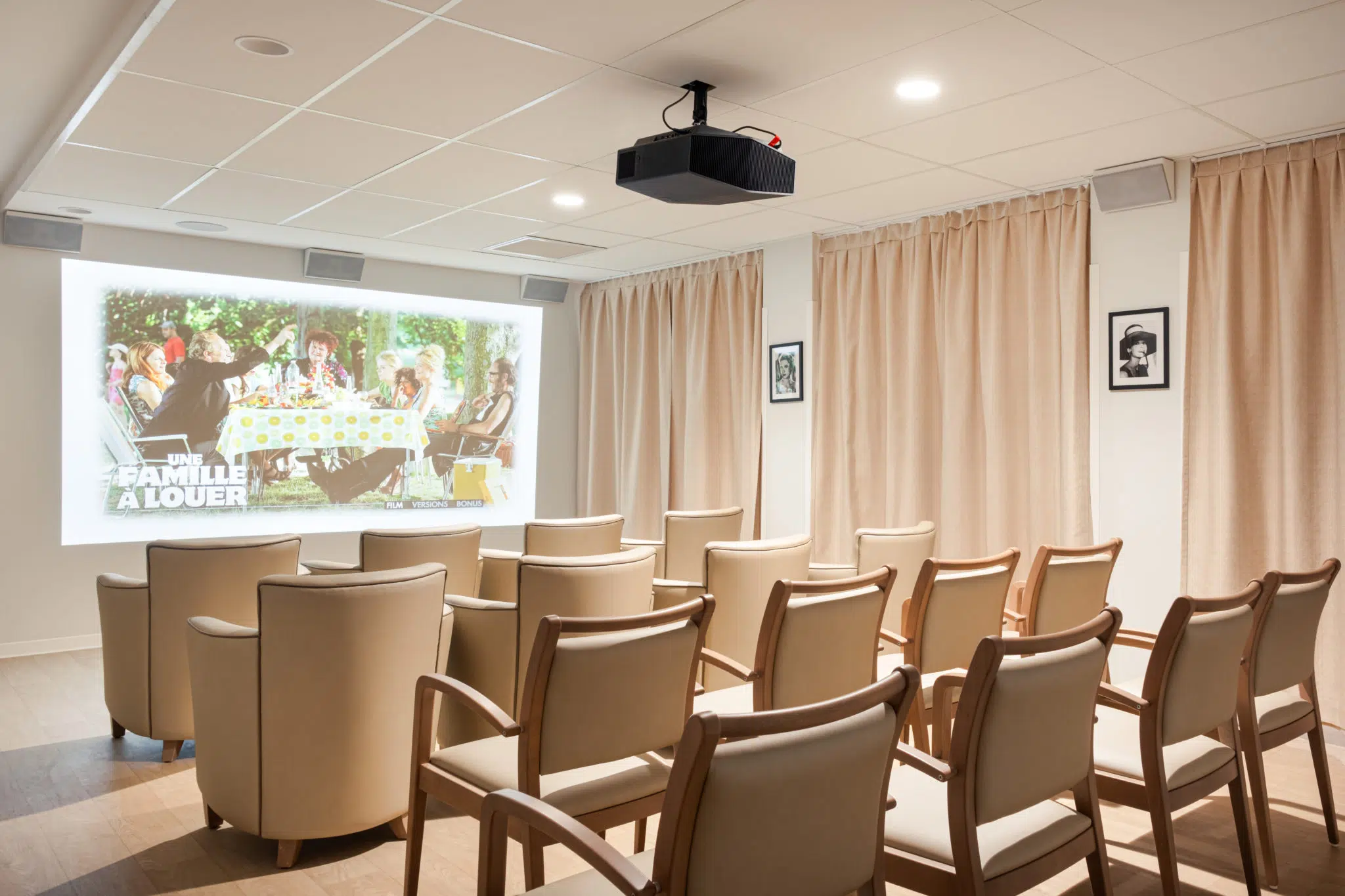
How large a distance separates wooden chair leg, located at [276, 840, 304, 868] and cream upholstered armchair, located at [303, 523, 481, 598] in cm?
115

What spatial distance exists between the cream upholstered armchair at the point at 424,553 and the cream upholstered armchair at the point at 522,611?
413 millimetres

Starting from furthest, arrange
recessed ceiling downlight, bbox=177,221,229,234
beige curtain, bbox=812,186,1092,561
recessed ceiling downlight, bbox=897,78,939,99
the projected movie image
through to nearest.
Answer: the projected movie image < recessed ceiling downlight, bbox=177,221,229,234 < beige curtain, bbox=812,186,1092,561 < recessed ceiling downlight, bbox=897,78,939,99

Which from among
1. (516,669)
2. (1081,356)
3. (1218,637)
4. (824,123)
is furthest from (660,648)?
(1081,356)

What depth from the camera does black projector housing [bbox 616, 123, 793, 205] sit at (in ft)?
11.9

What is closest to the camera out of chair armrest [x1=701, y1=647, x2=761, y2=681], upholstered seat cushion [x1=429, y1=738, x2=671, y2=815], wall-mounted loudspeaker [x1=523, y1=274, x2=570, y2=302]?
upholstered seat cushion [x1=429, y1=738, x2=671, y2=815]

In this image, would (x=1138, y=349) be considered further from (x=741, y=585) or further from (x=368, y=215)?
(x=368, y=215)

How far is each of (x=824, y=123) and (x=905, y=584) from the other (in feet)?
6.84

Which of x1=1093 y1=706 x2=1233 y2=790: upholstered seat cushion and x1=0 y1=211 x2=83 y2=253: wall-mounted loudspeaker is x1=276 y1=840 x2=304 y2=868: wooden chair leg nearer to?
x1=1093 y1=706 x2=1233 y2=790: upholstered seat cushion

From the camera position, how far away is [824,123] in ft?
14.1

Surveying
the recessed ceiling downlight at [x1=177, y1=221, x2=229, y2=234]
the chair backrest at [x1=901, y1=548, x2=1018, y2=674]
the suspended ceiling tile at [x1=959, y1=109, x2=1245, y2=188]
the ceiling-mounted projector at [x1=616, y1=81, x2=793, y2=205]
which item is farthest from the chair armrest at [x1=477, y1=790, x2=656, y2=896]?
the recessed ceiling downlight at [x1=177, y1=221, x2=229, y2=234]

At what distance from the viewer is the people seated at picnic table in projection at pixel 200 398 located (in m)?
6.93

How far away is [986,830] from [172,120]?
14.2ft

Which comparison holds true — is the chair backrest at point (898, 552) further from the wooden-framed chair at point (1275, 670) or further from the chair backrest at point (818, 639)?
the wooden-framed chair at point (1275, 670)

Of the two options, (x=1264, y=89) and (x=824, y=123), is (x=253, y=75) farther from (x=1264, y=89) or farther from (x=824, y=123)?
(x=1264, y=89)
